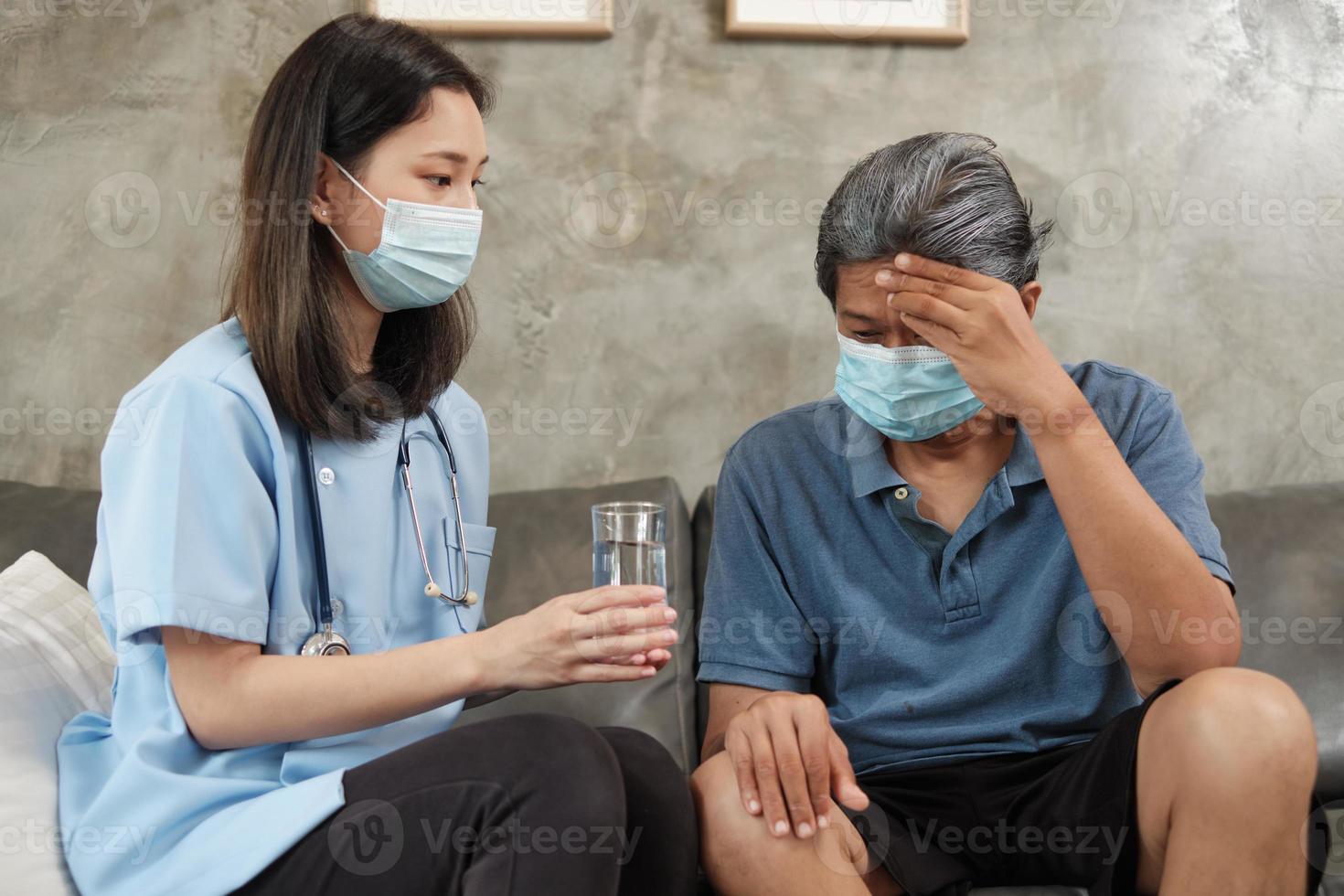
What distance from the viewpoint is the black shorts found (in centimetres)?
138

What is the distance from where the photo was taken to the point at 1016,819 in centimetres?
150

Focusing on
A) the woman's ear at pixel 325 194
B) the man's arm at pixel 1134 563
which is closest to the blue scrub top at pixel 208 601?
the woman's ear at pixel 325 194

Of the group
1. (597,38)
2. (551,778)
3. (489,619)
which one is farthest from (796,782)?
(597,38)

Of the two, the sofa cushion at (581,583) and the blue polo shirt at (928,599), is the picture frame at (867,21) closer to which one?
the sofa cushion at (581,583)

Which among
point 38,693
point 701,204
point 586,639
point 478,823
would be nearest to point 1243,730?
point 586,639

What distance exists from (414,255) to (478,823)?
0.71 metres

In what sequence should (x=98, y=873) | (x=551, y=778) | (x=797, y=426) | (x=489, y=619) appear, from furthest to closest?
1. (x=489, y=619)
2. (x=797, y=426)
3. (x=98, y=873)
4. (x=551, y=778)

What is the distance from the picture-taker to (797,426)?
5.83 ft

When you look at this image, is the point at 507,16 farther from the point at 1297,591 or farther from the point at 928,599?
the point at 1297,591

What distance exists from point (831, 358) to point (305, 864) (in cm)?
165

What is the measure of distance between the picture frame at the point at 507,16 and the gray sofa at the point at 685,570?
945 mm

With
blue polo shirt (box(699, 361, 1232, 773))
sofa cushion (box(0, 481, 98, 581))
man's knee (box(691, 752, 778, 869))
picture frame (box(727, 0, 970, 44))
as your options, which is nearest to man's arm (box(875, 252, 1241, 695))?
blue polo shirt (box(699, 361, 1232, 773))

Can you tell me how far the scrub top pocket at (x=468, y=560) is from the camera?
5.15 ft

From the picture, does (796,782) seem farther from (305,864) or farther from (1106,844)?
(305,864)
